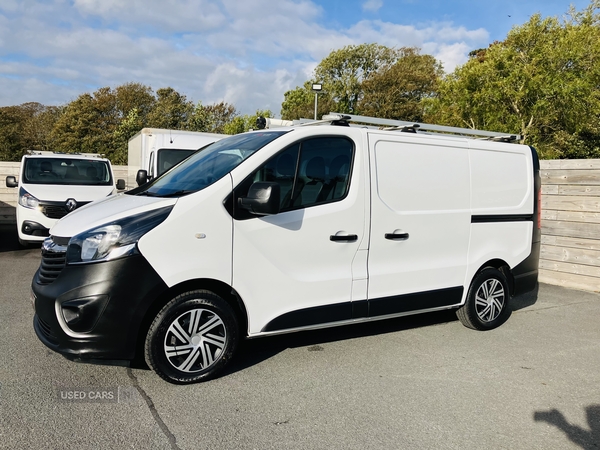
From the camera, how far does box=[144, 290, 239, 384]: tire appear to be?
3.59 meters

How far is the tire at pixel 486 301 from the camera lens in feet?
17.4

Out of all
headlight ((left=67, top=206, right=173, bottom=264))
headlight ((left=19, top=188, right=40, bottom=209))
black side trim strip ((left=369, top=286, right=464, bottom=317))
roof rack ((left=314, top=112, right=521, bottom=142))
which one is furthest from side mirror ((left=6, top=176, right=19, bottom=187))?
black side trim strip ((left=369, top=286, right=464, bottom=317))

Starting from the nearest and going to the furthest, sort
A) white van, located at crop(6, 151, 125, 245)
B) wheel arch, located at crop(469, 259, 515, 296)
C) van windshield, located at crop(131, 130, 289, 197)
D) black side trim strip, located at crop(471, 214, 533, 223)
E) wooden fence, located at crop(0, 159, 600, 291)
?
1. van windshield, located at crop(131, 130, 289, 197)
2. black side trim strip, located at crop(471, 214, 533, 223)
3. wheel arch, located at crop(469, 259, 515, 296)
4. wooden fence, located at crop(0, 159, 600, 291)
5. white van, located at crop(6, 151, 125, 245)

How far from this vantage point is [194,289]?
12.2 feet

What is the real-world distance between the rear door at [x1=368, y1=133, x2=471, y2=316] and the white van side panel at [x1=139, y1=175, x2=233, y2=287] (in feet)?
4.51

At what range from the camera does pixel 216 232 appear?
370 cm

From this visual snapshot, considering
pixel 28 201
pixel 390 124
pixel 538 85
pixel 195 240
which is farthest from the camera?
pixel 538 85

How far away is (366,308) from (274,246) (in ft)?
3.62

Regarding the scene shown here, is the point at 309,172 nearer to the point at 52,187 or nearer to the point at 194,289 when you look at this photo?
the point at 194,289

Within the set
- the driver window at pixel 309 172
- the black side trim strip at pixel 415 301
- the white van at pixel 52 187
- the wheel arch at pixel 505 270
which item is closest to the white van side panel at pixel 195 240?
the driver window at pixel 309 172

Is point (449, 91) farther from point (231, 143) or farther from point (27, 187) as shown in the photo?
point (231, 143)

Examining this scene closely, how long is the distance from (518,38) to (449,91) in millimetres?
3182

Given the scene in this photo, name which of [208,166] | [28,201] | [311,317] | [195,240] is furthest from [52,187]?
[311,317]

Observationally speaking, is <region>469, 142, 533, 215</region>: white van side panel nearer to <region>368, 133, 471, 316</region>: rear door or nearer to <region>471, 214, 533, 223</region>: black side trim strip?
<region>471, 214, 533, 223</region>: black side trim strip
